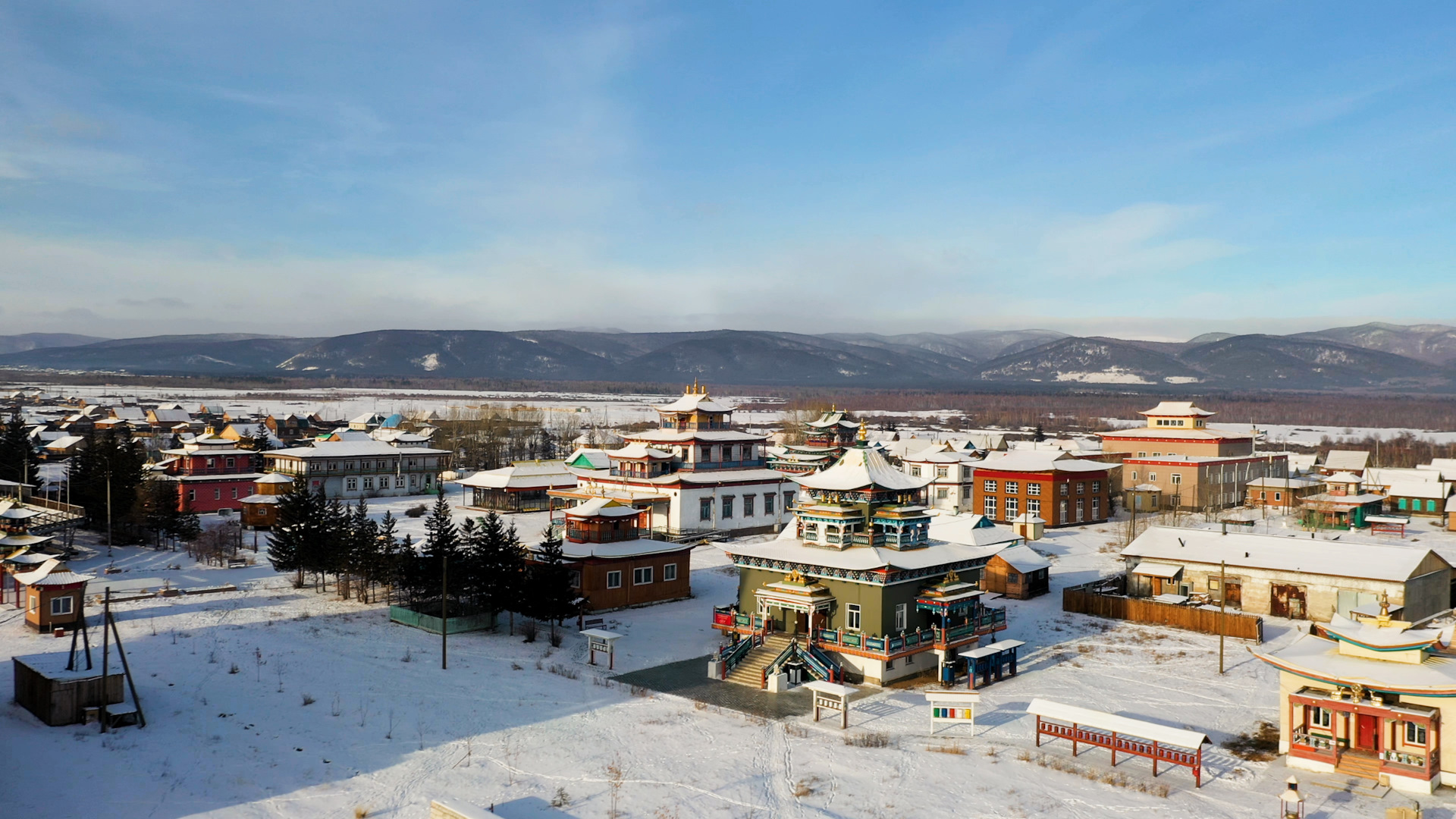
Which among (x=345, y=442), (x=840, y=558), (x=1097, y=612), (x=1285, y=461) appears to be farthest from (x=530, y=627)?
(x=1285, y=461)

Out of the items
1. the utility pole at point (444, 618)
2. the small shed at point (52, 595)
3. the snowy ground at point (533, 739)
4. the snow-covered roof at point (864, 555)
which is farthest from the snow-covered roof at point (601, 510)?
the small shed at point (52, 595)

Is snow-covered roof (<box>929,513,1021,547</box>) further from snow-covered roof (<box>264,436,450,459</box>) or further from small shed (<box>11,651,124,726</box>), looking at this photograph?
snow-covered roof (<box>264,436,450,459</box>)

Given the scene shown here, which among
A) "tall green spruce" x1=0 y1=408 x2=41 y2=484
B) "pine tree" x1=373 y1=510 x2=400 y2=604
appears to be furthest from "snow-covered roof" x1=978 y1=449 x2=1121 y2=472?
"tall green spruce" x1=0 y1=408 x2=41 y2=484

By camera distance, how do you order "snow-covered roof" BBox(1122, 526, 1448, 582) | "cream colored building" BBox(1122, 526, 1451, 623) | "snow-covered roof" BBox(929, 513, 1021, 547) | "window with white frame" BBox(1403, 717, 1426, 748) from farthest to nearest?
"snow-covered roof" BBox(929, 513, 1021, 547) → "snow-covered roof" BBox(1122, 526, 1448, 582) → "cream colored building" BBox(1122, 526, 1451, 623) → "window with white frame" BBox(1403, 717, 1426, 748)

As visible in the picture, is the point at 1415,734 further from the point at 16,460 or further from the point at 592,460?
the point at 16,460

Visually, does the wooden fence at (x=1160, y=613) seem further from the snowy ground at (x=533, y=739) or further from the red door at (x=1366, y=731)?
the red door at (x=1366, y=731)

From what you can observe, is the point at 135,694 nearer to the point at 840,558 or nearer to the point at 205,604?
the point at 205,604
